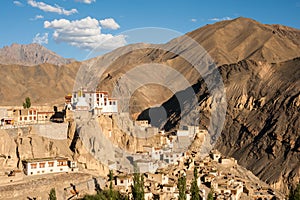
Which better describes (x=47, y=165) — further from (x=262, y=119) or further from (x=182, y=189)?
(x=262, y=119)

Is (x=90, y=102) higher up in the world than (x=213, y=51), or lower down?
lower down

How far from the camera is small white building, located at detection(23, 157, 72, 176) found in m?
35.1

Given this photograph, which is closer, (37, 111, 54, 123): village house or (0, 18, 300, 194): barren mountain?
(37, 111, 54, 123): village house

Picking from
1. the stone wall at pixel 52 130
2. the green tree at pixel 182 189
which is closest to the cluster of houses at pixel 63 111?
the stone wall at pixel 52 130

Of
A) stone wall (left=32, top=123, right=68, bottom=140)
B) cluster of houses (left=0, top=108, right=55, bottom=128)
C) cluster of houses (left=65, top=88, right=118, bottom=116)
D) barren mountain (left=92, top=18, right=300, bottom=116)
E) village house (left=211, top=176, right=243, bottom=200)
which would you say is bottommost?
village house (left=211, top=176, right=243, bottom=200)

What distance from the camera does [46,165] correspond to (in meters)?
36.0

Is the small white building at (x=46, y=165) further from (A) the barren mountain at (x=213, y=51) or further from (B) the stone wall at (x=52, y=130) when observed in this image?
(A) the barren mountain at (x=213, y=51)

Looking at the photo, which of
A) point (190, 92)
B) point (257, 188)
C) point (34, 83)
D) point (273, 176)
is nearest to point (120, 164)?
point (257, 188)

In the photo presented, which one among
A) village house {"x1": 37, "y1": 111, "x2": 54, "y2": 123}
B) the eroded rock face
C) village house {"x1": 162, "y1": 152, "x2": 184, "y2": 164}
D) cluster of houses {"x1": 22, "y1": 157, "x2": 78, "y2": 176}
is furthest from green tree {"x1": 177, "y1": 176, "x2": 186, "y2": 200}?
the eroded rock face

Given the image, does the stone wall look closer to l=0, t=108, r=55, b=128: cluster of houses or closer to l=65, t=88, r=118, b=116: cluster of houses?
l=0, t=108, r=55, b=128: cluster of houses

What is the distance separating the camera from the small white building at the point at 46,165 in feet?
115

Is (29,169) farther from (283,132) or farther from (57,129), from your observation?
(283,132)

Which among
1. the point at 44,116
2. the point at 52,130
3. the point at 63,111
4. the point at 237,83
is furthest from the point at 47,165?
the point at 237,83

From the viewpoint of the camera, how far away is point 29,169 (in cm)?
3503
